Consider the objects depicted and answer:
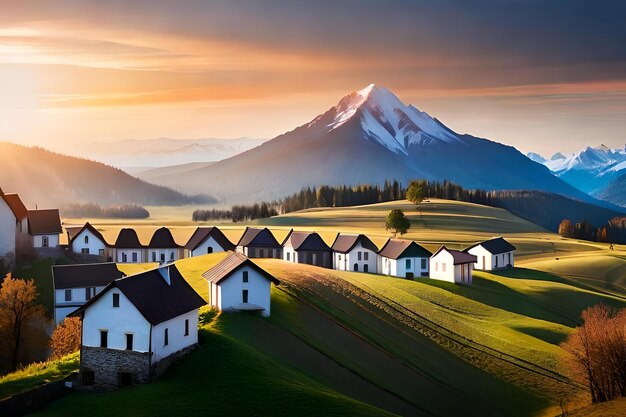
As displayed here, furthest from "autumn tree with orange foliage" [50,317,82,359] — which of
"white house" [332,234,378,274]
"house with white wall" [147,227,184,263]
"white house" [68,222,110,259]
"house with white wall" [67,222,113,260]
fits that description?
"house with white wall" [147,227,184,263]

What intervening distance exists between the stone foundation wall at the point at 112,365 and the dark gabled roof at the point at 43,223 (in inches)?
2412

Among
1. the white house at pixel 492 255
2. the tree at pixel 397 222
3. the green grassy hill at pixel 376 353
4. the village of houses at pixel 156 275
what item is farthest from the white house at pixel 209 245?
the white house at pixel 492 255

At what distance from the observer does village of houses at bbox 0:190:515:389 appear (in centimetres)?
4162

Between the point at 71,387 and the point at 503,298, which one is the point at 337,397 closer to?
the point at 71,387

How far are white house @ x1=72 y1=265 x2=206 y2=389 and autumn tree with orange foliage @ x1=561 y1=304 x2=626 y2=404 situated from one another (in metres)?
30.9

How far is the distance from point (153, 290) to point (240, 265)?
13192 millimetres

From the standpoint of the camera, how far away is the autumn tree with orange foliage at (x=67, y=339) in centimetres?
5559

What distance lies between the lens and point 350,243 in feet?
346

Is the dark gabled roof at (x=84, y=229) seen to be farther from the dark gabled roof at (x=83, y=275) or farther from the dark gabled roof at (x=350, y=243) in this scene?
the dark gabled roof at (x=350, y=243)

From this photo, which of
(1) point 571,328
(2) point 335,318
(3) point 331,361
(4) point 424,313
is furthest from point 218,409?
(1) point 571,328

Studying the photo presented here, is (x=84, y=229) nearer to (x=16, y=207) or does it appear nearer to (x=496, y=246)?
(x=16, y=207)

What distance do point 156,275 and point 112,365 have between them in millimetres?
6512

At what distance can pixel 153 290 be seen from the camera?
43.8 metres

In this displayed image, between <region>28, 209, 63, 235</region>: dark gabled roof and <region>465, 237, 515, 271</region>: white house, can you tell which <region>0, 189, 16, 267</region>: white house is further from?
<region>465, 237, 515, 271</region>: white house
